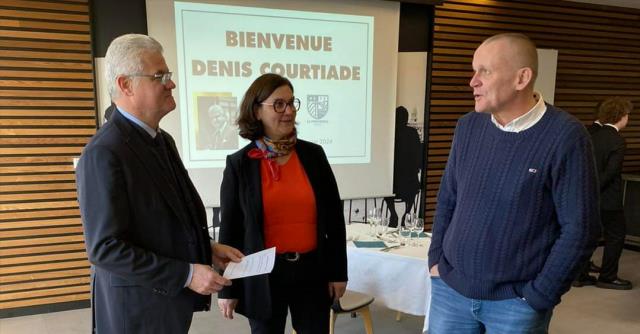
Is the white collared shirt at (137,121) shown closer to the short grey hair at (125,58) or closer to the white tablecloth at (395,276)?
the short grey hair at (125,58)

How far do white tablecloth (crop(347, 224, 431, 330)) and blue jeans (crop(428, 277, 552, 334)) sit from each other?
83 centimetres

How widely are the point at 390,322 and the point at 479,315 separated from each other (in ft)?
6.80

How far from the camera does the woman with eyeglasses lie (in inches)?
70.6

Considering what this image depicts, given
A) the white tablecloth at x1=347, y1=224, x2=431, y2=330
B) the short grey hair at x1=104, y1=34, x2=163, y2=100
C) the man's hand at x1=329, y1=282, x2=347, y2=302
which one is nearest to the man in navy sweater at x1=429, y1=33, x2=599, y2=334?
the man's hand at x1=329, y1=282, x2=347, y2=302

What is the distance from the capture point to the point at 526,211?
145 cm

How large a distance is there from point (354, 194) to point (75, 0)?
3197mm

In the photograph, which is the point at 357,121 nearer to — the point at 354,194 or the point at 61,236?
the point at 354,194

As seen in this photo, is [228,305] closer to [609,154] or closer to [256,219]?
[256,219]

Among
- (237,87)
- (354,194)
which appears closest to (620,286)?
(354,194)

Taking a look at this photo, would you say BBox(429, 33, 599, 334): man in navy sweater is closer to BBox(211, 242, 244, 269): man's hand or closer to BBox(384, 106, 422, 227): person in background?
BBox(211, 242, 244, 269): man's hand

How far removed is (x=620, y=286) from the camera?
173 inches

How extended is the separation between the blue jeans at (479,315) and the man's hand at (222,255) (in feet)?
2.79

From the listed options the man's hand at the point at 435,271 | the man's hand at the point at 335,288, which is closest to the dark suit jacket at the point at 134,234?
the man's hand at the point at 335,288

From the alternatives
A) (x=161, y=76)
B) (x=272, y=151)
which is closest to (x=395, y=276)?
(x=272, y=151)
